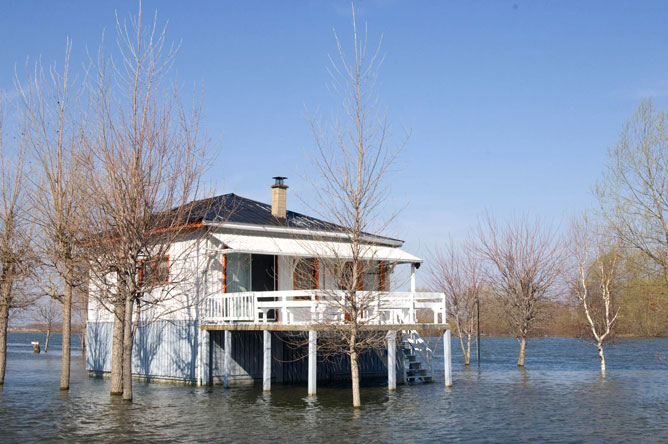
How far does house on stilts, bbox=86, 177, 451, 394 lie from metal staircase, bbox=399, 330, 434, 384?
0.03 m

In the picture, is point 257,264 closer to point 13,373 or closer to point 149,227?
point 149,227

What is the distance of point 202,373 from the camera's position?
1941cm

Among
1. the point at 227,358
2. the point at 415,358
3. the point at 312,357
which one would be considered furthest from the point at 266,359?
the point at 415,358

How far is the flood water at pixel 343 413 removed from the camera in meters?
11.9

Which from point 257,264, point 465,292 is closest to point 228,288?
point 257,264

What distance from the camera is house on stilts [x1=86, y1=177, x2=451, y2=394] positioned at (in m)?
18.4

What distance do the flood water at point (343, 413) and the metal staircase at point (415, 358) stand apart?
0.64 m

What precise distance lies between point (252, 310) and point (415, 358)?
18.4 ft

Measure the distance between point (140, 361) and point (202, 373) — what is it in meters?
3.00

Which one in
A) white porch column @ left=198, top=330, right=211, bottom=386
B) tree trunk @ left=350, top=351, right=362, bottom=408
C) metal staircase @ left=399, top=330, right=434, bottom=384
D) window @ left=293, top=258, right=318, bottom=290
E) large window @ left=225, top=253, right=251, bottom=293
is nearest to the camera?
tree trunk @ left=350, top=351, right=362, bottom=408

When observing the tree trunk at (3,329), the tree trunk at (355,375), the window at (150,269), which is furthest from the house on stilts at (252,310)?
the tree trunk at (3,329)

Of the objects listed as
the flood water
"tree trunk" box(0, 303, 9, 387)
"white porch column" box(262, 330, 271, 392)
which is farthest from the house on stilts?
"tree trunk" box(0, 303, 9, 387)

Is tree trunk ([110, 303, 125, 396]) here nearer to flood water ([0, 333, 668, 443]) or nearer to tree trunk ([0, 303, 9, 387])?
flood water ([0, 333, 668, 443])

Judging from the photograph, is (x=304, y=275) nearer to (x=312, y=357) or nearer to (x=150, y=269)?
(x=312, y=357)
